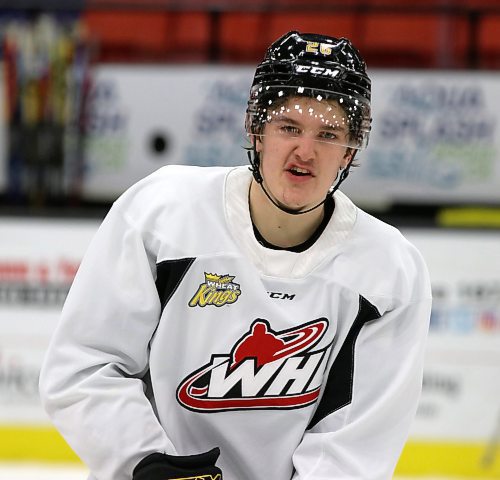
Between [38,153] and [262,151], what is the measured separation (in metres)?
3.26

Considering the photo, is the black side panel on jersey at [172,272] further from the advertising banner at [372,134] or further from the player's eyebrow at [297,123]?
the advertising banner at [372,134]

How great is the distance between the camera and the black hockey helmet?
5.24 feet

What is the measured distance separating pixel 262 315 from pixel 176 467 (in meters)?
0.28

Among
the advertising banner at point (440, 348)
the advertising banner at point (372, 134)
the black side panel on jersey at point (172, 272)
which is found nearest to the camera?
the black side panel on jersey at point (172, 272)

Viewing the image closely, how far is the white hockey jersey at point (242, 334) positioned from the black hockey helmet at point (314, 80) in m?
0.16

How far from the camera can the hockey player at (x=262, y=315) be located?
160 centimetres

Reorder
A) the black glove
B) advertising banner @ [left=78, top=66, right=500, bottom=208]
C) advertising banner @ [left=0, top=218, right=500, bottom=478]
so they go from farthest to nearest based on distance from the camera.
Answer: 1. advertising banner @ [left=78, top=66, right=500, bottom=208]
2. advertising banner @ [left=0, top=218, right=500, bottom=478]
3. the black glove

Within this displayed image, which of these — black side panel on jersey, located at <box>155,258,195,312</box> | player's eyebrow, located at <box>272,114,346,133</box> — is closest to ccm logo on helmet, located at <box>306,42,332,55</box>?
player's eyebrow, located at <box>272,114,346,133</box>

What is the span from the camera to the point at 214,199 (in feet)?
5.61

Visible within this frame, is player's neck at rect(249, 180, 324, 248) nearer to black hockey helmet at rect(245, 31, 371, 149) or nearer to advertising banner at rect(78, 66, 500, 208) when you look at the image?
black hockey helmet at rect(245, 31, 371, 149)

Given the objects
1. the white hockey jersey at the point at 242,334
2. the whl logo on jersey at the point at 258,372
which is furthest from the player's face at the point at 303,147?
the whl logo on jersey at the point at 258,372

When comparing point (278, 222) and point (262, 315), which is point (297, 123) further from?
point (262, 315)

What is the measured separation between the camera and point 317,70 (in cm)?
160

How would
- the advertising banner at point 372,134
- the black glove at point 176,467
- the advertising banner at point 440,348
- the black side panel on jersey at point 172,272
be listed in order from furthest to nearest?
the advertising banner at point 372,134 < the advertising banner at point 440,348 < the black side panel on jersey at point 172,272 < the black glove at point 176,467
